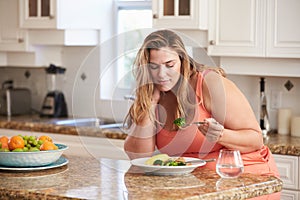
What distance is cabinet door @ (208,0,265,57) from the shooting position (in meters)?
4.00

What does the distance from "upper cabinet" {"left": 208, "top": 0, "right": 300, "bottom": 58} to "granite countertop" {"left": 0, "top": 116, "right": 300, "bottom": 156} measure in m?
0.51

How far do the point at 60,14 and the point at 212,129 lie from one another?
2442 mm

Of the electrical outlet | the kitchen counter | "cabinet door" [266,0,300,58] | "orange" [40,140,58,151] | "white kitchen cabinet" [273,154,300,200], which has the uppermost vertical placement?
"cabinet door" [266,0,300,58]

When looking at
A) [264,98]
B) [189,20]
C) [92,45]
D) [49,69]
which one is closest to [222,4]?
[189,20]

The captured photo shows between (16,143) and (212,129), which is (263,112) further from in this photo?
(16,143)

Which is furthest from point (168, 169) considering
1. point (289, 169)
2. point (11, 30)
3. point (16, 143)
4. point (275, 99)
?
point (11, 30)

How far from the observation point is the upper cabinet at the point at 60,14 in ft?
15.6

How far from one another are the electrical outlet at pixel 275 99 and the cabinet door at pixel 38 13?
1.64 meters

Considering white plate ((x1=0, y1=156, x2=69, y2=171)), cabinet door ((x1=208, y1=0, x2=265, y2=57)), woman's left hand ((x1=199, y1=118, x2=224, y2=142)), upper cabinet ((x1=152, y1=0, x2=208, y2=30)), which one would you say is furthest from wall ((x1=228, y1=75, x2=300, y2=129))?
white plate ((x1=0, y1=156, x2=69, y2=171))

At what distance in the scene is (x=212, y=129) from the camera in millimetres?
2609

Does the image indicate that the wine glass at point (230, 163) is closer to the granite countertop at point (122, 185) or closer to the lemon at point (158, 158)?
the granite countertop at point (122, 185)

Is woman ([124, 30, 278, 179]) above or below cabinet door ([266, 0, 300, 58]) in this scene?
below

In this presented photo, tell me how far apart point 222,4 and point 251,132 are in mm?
1512

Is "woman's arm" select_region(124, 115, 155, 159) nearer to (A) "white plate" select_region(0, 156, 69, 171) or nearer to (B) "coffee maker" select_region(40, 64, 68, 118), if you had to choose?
(A) "white plate" select_region(0, 156, 69, 171)
